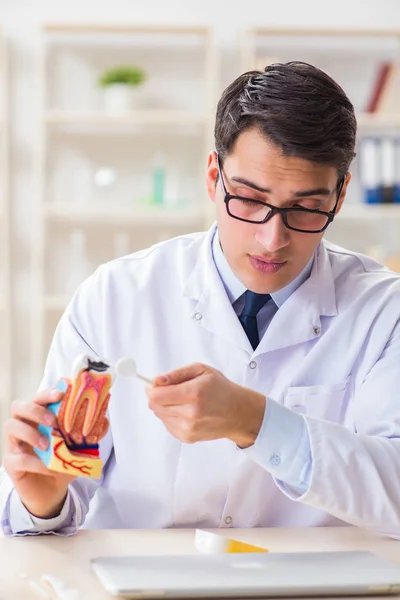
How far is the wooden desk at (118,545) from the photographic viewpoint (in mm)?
1209

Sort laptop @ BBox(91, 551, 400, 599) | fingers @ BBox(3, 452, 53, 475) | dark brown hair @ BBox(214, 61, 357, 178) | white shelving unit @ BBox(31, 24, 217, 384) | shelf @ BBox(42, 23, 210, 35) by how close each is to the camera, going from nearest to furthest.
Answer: laptop @ BBox(91, 551, 400, 599)
fingers @ BBox(3, 452, 53, 475)
dark brown hair @ BBox(214, 61, 357, 178)
shelf @ BBox(42, 23, 210, 35)
white shelving unit @ BBox(31, 24, 217, 384)

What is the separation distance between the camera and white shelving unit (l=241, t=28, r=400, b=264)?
4.43 metres

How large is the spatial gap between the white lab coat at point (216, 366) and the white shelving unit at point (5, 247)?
262 cm

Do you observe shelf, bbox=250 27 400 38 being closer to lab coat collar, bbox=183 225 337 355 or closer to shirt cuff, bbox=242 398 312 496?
lab coat collar, bbox=183 225 337 355

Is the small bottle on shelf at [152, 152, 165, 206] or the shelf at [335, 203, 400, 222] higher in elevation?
the small bottle on shelf at [152, 152, 165, 206]

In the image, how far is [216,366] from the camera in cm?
164

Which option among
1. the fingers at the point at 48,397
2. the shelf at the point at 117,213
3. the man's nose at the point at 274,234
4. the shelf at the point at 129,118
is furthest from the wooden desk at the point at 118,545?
the shelf at the point at 129,118

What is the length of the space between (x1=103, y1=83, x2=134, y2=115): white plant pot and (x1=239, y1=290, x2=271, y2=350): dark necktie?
8.96ft

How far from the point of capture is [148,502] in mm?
1617

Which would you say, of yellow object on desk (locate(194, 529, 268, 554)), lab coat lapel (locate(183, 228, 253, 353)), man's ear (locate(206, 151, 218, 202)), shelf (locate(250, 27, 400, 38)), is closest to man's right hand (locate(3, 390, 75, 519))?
yellow object on desk (locate(194, 529, 268, 554))

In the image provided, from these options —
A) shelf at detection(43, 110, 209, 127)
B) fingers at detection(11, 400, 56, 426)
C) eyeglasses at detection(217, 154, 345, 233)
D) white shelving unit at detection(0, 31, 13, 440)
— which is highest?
eyeglasses at detection(217, 154, 345, 233)

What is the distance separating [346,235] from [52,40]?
175cm

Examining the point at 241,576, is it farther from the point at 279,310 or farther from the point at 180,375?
the point at 279,310

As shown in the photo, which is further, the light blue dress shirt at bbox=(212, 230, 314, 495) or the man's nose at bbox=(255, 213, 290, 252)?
the man's nose at bbox=(255, 213, 290, 252)
